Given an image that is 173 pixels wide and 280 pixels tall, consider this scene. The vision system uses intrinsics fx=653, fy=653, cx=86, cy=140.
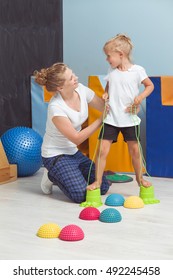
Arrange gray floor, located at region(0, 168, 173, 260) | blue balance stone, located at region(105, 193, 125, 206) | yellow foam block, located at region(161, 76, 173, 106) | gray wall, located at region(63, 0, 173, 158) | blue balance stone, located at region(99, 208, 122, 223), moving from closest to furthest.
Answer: gray floor, located at region(0, 168, 173, 260)
blue balance stone, located at region(99, 208, 122, 223)
blue balance stone, located at region(105, 193, 125, 206)
yellow foam block, located at region(161, 76, 173, 106)
gray wall, located at region(63, 0, 173, 158)

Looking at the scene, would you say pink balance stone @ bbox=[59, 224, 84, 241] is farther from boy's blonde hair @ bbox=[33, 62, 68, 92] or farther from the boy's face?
the boy's face

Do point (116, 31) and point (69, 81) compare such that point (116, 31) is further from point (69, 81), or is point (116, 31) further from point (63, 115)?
point (63, 115)

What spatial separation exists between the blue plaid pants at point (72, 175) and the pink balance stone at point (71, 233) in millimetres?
638

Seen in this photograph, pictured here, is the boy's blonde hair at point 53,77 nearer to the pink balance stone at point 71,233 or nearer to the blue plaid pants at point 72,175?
the blue plaid pants at point 72,175

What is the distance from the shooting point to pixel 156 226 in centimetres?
306

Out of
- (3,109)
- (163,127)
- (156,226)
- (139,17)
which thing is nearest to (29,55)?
(3,109)

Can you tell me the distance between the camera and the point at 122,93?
356cm

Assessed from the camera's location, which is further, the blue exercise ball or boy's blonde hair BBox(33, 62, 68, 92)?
the blue exercise ball

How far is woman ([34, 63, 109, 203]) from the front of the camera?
3506 mm

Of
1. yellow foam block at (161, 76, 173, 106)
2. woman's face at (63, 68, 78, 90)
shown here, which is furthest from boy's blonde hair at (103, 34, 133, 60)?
yellow foam block at (161, 76, 173, 106)

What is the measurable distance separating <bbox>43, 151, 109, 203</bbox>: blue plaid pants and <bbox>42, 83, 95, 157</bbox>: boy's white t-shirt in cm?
4

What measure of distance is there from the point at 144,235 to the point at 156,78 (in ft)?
4.76

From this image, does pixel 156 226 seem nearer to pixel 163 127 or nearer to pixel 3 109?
pixel 163 127

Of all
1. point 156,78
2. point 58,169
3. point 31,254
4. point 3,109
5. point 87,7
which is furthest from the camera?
point 87,7
